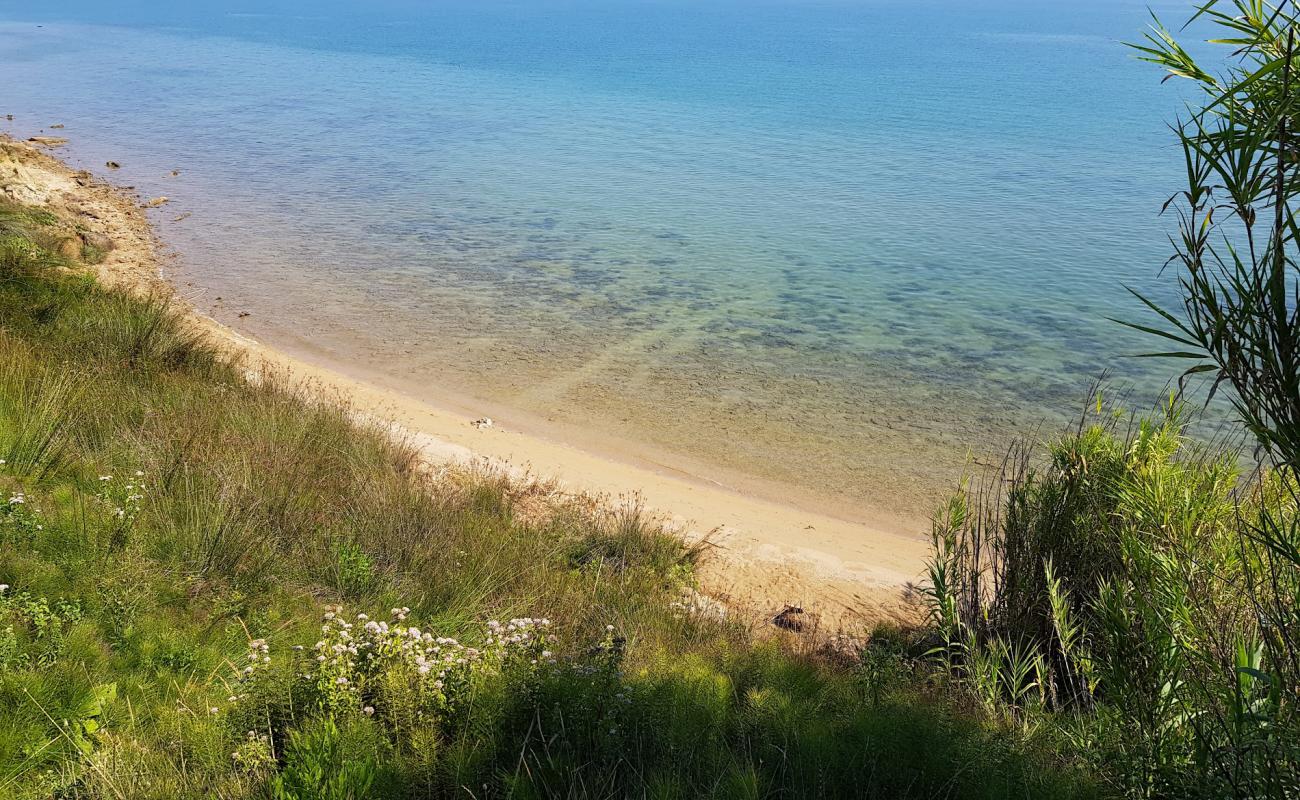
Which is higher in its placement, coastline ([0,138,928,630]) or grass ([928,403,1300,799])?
grass ([928,403,1300,799])

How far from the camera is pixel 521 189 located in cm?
2375

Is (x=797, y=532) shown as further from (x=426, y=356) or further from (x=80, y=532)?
(x=426, y=356)

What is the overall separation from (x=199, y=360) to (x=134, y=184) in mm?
16538

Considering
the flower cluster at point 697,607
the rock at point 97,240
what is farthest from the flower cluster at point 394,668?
the rock at point 97,240

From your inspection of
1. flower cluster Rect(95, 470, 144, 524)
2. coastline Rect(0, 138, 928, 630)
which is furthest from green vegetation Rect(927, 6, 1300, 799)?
flower cluster Rect(95, 470, 144, 524)

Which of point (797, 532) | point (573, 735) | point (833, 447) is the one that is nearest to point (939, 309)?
point (833, 447)

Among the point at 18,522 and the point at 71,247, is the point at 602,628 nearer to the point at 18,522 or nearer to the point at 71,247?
the point at 18,522

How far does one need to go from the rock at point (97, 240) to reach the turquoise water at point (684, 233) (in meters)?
1.24

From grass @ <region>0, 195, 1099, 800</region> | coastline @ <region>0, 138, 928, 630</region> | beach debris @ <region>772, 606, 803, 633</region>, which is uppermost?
grass @ <region>0, 195, 1099, 800</region>

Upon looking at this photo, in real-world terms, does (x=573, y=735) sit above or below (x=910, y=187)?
below

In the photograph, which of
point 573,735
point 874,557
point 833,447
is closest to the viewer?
point 573,735

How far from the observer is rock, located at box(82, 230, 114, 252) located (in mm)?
15773

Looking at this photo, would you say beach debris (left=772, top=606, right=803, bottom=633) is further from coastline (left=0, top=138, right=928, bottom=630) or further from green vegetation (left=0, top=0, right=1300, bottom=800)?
green vegetation (left=0, top=0, right=1300, bottom=800)

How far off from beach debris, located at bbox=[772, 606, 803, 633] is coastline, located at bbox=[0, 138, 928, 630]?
0.14 meters
